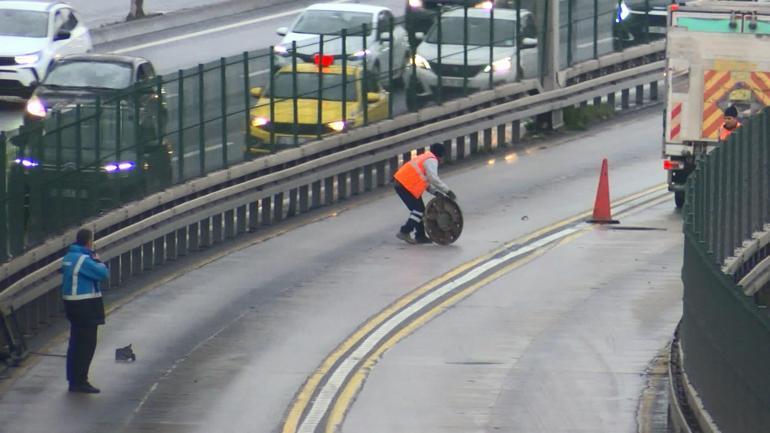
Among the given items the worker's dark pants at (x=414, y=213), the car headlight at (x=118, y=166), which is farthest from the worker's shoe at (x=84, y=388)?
the worker's dark pants at (x=414, y=213)

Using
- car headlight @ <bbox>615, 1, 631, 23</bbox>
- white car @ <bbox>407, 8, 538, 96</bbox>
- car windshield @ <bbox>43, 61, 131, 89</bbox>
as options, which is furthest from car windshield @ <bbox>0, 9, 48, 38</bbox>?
car headlight @ <bbox>615, 1, 631, 23</bbox>

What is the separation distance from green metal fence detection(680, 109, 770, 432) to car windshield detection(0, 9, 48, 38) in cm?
1578

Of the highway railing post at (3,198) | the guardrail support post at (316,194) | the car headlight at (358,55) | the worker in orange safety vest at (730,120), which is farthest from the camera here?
the car headlight at (358,55)

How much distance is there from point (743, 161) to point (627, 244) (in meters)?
5.21

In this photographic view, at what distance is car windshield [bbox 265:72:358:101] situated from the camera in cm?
2927

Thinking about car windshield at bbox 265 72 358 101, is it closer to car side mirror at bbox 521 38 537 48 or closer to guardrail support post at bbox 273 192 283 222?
guardrail support post at bbox 273 192 283 222

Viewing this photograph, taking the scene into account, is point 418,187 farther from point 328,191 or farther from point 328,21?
point 328,21

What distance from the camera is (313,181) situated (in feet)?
95.1

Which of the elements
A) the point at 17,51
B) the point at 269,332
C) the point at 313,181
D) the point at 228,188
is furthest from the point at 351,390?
the point at 17,51

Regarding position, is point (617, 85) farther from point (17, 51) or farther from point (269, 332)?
point (269, 332)

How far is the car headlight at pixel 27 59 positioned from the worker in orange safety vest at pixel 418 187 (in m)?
10.0

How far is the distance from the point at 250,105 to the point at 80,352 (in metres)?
9.01

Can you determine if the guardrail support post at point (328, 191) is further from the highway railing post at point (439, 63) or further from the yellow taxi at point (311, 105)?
the highway railing post at point (439, 63)

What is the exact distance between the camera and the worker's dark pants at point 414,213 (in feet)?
87.8
